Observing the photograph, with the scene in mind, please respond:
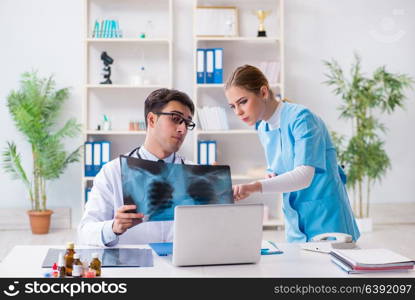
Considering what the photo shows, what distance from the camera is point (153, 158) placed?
2344 millimetres

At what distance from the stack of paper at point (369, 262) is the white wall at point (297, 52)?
4.08 m

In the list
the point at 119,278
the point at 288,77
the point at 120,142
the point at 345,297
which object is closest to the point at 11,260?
the point at 119,278

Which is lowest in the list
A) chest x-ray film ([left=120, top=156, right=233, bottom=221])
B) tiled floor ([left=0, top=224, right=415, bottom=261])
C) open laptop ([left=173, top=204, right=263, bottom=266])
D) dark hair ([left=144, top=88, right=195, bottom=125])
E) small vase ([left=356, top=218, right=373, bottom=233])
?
tiled floor ([left=0, top=224, right=415, bottom=261])

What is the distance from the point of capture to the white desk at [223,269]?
71.4 inches

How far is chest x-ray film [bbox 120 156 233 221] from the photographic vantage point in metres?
1.93

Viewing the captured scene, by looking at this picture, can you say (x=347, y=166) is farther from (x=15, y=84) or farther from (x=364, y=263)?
(x=364, y=263)

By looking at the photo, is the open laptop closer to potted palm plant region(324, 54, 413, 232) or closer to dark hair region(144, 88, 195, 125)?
dark hair region(144, 88, 195, 125)

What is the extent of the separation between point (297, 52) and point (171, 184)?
4.27m

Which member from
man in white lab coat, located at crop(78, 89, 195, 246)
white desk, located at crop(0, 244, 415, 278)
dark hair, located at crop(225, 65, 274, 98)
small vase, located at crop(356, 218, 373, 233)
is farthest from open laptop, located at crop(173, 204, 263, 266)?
small vase, located at crop(356, 218, 373, 233)

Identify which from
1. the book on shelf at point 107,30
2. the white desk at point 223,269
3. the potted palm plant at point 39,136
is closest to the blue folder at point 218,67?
the book on shelf at point 107,30

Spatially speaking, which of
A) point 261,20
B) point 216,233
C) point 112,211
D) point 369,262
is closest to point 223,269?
point 216,233

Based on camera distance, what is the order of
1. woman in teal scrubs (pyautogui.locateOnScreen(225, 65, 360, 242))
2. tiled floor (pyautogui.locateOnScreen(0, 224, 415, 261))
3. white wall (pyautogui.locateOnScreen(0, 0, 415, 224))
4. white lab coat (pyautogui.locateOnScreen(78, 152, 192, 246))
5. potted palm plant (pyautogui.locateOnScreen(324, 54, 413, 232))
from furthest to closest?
1. white wall (pyautogui.locateOnScreen(0, 0, 415, 224))
2. potted palm plant (pyautogui.locateOnScreen(324, 54, 413, 232))
3. tiled floor (pyautogui.locateOnScreen(0, 224, 415, 261))
4. woman in teal scrubs (pyautogui.locateOnScreen(225, 65, 360, 242))
5. white lab coat (pyautogui.locateOnScreen(78, 152, 192, 246))

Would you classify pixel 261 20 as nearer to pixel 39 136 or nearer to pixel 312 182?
pixel 39 136

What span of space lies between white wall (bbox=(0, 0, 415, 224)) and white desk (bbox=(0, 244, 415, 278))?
396 cm
